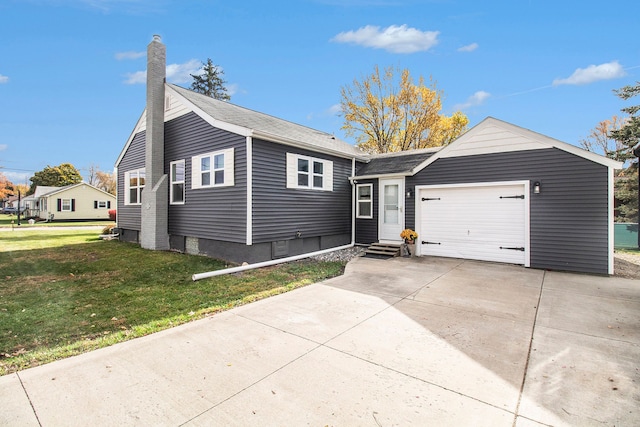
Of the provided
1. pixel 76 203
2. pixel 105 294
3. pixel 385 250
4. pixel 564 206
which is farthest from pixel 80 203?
pixel 564 206

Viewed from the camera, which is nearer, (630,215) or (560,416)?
(560,416)

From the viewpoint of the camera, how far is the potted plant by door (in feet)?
30.9

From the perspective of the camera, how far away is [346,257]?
31.3 feet

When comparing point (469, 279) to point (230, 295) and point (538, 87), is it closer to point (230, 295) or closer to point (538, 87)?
point (230, 295)

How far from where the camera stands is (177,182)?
34.9ft

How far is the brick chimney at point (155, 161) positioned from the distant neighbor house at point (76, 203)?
1079 inches

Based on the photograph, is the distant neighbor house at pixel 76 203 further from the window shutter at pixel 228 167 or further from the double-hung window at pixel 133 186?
the window shutter at pixel 228 167

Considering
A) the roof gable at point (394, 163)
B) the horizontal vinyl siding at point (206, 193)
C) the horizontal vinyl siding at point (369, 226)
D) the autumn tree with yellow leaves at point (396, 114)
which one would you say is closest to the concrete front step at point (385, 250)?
the horizontal vinyl siding at point (369, 226)

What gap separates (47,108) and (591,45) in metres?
59.0

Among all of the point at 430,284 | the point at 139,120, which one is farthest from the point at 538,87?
the point at 139,120

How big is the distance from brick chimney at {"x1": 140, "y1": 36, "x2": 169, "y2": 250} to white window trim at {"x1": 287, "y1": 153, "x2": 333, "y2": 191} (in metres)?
4.91

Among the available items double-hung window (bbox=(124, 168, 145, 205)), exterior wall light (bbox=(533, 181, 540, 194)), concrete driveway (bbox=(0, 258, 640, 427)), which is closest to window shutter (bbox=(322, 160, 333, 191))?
exterior wall light (bbox=(533, 181, 540, 194))

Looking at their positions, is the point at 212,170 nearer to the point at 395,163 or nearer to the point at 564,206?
the point at 395,163

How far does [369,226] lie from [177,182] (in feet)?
23.2
